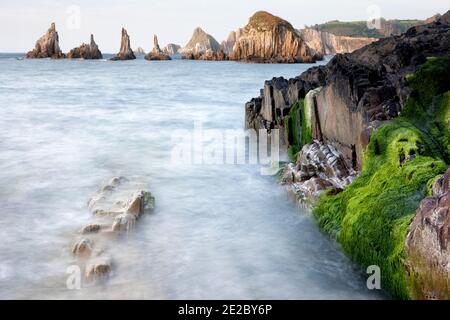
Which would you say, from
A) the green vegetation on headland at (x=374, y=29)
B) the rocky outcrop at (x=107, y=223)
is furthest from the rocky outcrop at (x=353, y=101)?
the green vegetation on headland at (x=374, y=29)

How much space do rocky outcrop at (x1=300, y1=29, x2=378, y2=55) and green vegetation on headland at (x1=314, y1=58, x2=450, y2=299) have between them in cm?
17096

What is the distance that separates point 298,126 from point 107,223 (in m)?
6.34

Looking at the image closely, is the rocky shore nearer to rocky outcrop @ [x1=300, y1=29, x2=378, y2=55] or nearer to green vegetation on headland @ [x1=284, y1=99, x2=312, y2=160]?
green vegetation on headland @ [x1=284, y1=99, x2=312, y2=160]

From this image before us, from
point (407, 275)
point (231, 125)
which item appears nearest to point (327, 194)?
point (407, 275)

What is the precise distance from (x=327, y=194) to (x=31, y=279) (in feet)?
15.5

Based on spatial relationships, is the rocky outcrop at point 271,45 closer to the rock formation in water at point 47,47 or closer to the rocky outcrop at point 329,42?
the rock formation in water at point 47,47

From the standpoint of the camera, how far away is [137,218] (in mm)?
8320

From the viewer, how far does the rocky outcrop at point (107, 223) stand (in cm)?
656

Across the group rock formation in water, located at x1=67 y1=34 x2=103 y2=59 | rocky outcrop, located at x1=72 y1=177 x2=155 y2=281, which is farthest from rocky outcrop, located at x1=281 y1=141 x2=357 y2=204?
rock formation in water, located at x1=67 y1=34 x2=103 y2=59

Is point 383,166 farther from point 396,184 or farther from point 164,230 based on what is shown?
point 164,230

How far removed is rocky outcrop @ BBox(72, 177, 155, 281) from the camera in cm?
656

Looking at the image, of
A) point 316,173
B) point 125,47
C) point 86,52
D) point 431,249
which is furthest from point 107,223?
point 125,47

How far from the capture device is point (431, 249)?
4.93m

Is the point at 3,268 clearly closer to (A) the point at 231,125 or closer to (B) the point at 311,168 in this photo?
(B) the point at 311,168
